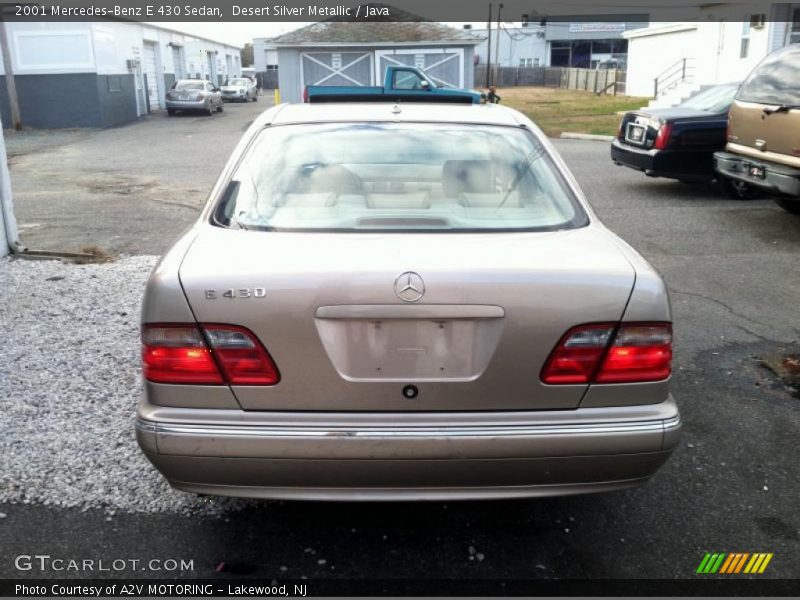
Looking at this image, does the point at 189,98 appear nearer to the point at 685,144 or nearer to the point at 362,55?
the point at 362,55

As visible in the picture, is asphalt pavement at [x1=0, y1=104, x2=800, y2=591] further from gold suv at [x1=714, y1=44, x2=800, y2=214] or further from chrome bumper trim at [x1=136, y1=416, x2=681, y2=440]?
gold suv at [x1=714, y1=44, x2=800, y2=214]

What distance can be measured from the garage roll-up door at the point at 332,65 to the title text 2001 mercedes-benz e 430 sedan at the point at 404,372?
2750 cm

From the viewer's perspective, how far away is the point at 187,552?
2861 millimetres

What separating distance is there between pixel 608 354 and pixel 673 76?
3174 cm

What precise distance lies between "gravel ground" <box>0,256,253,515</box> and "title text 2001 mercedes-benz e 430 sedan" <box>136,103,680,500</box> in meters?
0.89

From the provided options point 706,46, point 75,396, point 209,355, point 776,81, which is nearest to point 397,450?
point 209,355

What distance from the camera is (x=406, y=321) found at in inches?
93.6

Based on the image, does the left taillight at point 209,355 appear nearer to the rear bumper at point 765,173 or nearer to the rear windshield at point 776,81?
the rear bumper at point 765,173

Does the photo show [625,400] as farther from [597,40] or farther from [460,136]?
[597,40]

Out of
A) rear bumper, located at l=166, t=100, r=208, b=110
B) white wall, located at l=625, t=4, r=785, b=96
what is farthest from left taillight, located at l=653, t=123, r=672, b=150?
rear bumper, located at l=166, t=100, r=208, b=110

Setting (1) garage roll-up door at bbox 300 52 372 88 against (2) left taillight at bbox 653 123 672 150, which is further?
(1) garage roll-up door at bbox 300 52 372 88

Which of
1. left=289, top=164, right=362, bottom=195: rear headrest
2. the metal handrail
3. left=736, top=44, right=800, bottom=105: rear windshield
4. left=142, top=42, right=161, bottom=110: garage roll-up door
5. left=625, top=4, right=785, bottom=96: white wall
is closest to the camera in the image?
left=289, top=164, right=362, bottom=195: rear headrest

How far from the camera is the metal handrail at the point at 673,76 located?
28892mm

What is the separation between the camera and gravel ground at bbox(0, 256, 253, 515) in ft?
10.7
